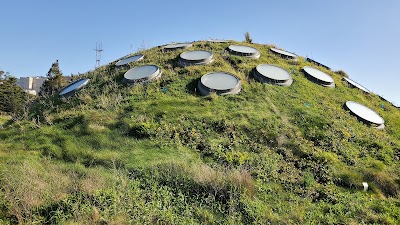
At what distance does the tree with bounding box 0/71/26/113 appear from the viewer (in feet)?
142

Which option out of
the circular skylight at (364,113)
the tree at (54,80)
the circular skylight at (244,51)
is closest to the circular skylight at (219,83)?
the circular skylight at (244,51)

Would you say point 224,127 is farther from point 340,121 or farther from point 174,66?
point 174,66

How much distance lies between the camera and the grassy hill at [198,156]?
6.70 m

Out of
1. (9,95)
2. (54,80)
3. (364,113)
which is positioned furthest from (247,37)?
(9,95)

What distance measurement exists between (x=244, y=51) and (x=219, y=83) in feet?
13.6

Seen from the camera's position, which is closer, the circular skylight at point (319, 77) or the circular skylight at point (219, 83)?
the circular skylight at point (219, 83)

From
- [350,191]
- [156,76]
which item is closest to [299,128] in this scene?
[350,191]

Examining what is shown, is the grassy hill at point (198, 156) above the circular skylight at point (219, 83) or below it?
below

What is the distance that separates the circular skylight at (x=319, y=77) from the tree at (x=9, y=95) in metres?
36.8

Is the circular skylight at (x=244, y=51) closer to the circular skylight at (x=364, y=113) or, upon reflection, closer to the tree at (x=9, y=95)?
the circular skylight at (x=364, y=113)

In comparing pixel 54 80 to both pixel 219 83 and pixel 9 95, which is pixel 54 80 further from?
pixel 219 83

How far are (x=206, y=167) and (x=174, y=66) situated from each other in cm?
791

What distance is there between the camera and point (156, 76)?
45.5 ft

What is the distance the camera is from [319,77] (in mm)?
15547
